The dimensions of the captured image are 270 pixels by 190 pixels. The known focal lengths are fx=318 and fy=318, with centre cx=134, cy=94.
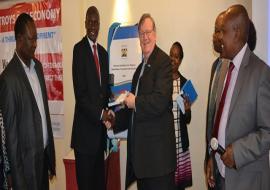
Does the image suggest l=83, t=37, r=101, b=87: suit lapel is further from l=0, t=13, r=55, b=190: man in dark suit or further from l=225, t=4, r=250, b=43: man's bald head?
l=225, t=4, r=250, b=43: man's bald head

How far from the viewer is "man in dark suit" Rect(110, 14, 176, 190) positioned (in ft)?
6.89

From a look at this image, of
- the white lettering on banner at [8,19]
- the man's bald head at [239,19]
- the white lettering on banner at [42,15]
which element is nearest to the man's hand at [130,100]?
the man's bald head at [239,19]

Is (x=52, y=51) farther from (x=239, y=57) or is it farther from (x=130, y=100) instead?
(x=239, y=57)

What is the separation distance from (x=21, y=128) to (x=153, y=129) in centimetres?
91

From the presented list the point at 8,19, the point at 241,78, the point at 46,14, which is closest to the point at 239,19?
the point at 241,78

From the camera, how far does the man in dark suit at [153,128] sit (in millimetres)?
2102

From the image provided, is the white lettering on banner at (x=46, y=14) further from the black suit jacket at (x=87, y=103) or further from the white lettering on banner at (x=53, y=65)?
the black suit jacket at (x=87, y=103)

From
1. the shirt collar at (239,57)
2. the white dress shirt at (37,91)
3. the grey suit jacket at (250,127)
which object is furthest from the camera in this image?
the white dress shirt at (37,91)

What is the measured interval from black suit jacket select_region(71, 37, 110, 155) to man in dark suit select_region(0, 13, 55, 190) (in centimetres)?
27

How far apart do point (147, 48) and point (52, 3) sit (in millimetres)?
2003

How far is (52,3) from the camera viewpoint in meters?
3.77

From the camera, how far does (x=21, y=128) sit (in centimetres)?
221

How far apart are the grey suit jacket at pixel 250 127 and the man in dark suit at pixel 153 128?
1.87ft

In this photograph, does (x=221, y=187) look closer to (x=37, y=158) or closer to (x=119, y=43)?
(x=37, y=158)
